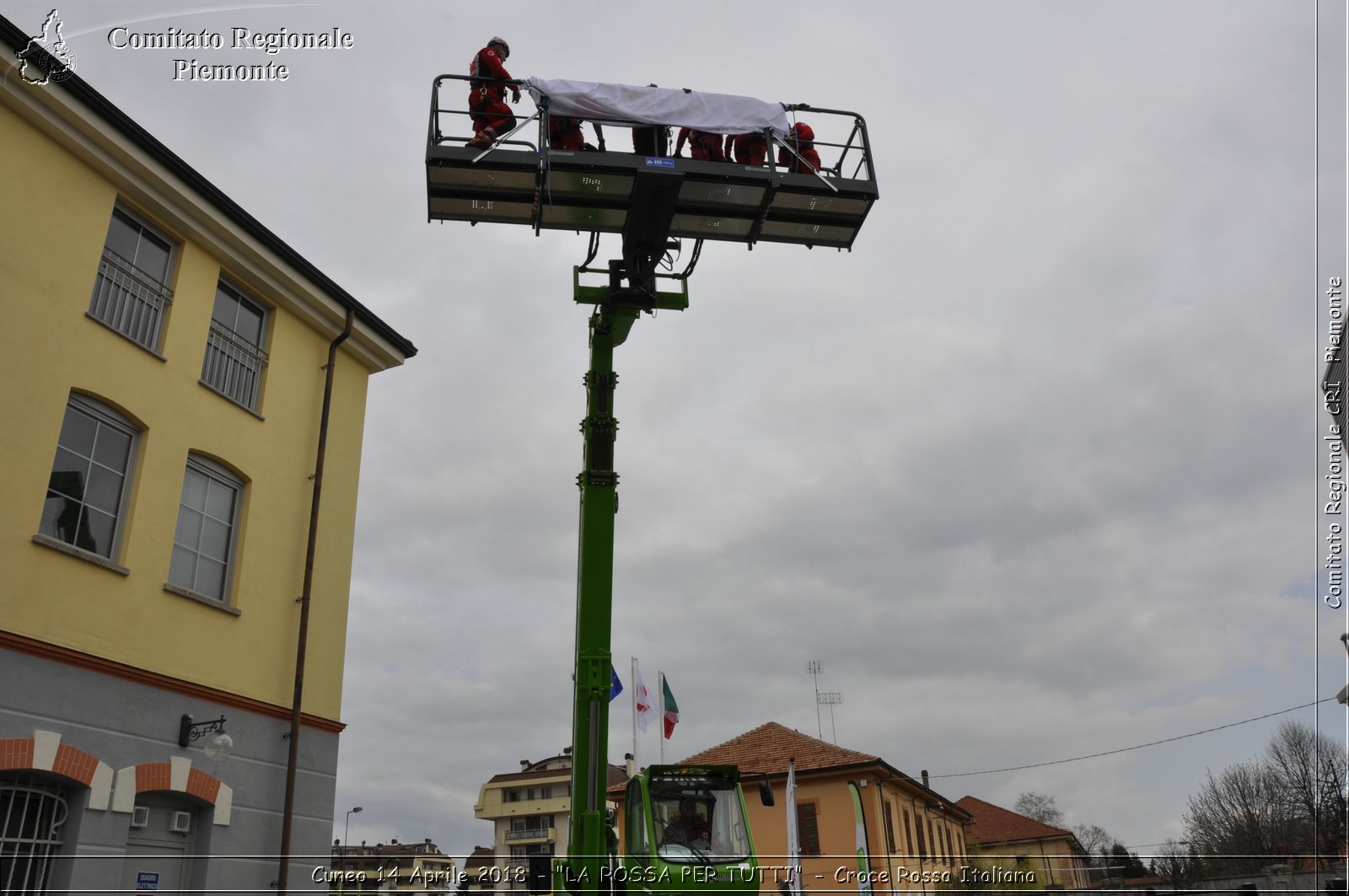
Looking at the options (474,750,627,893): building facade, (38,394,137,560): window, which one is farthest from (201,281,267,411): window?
(474,750,627,893): building facade

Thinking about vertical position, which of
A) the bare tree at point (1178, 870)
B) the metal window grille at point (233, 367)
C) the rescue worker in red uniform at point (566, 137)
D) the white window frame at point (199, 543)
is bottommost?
the bare tree at point (1178, 870)

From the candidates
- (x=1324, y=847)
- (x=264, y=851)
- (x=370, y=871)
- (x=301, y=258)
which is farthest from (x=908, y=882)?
(x=301, y=258)

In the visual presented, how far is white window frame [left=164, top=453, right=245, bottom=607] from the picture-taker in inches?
469

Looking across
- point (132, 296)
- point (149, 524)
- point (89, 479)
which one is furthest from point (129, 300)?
point (149, 524)

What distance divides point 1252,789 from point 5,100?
177 ft

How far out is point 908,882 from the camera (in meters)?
35.2

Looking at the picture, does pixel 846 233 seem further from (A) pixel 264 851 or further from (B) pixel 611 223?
(A) pixel 264 851

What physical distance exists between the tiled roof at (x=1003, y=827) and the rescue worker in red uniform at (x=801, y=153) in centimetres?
6793

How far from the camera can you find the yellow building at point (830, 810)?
32656mm

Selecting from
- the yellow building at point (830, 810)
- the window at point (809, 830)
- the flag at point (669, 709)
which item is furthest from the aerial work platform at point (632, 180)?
the window at point (809, 830)

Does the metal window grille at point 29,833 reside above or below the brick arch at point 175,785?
below

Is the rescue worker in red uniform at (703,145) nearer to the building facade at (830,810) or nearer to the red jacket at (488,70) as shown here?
the red jacket at (488,70)

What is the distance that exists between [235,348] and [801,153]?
8881 mm

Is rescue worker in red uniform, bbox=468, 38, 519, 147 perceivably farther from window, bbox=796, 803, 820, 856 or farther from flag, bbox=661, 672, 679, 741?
window, bbox=796, 803, 820, 856
